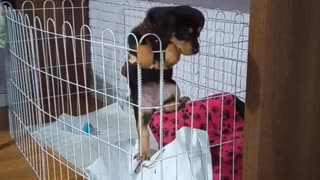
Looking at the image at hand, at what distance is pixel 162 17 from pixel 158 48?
0.27 feet

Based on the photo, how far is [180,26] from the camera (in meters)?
0.95

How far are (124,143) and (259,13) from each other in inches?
26.1

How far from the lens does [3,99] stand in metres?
2.21

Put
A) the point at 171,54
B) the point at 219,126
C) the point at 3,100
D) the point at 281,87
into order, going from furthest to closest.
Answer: the point at 3,100
the point at 219,126
the point at 171,54
the point at 281,87

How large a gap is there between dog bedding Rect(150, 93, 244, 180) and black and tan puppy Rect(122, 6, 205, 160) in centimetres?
10

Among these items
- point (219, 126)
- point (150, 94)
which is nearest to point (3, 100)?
point (219, 126)

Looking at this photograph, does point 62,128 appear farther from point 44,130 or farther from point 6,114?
point 6,114

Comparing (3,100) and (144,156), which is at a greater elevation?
(144,156)

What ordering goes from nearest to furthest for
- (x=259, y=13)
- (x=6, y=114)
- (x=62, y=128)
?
(x=259, y=13) < (x=62, y=128) < (x=6, y=114)

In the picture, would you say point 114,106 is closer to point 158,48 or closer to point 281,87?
point 158,48

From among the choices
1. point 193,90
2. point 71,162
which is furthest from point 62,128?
point 193,90

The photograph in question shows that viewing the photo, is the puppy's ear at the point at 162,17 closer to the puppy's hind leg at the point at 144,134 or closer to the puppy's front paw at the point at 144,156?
the puppy's hind leg at the point at 144,134

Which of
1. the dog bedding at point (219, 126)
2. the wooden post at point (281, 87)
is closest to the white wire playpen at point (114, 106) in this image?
the dog bedding at point (219, 126)

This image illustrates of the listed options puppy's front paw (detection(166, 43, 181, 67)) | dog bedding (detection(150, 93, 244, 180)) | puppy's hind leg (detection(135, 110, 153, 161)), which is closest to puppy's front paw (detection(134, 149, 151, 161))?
puppy's hind leg (detection(135, 110, 153, 161))
